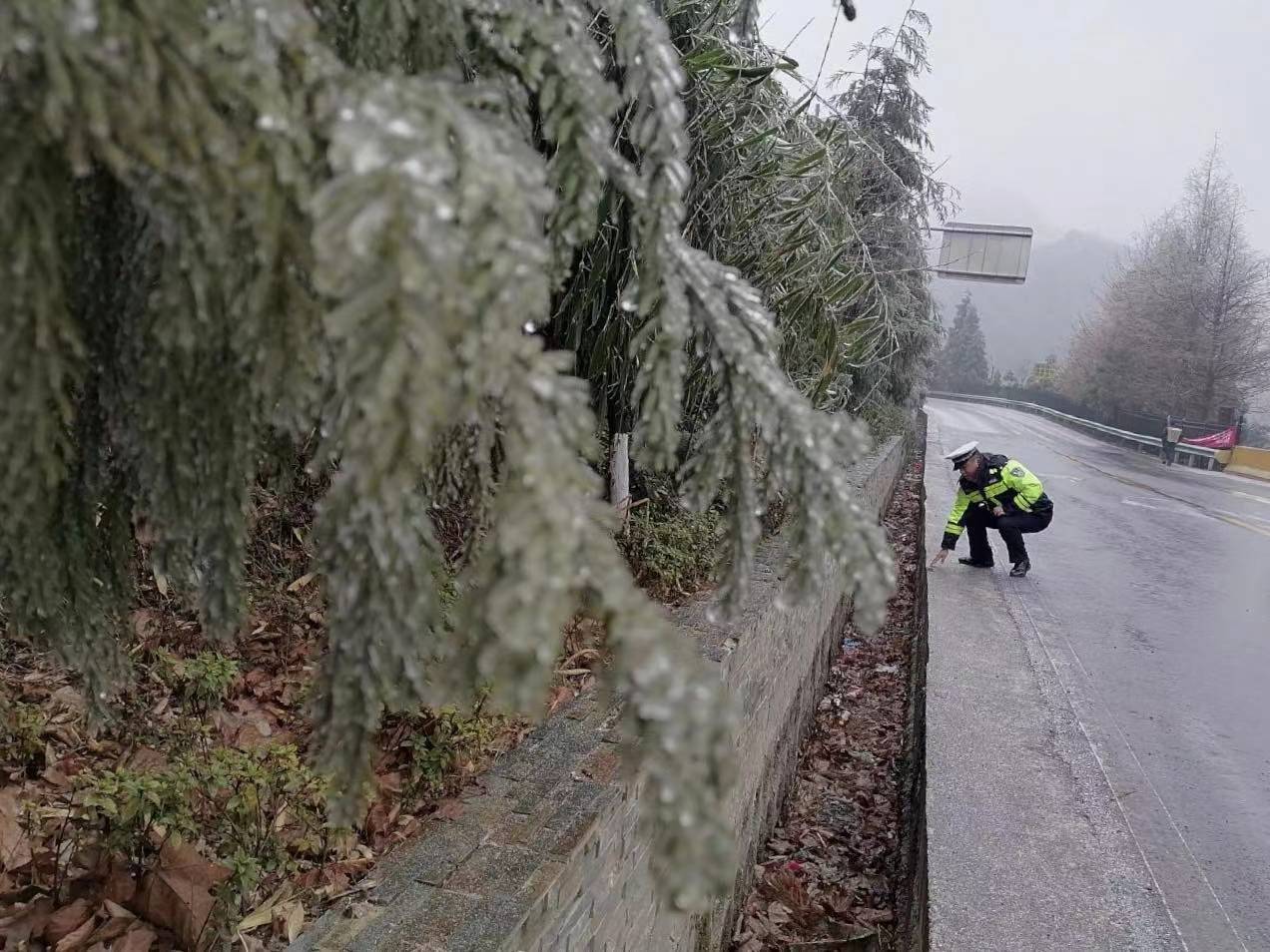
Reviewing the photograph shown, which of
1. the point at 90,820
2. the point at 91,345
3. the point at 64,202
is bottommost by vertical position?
the point at 90,820

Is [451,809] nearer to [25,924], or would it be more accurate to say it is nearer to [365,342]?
[25,924]

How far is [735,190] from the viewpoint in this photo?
4.11m

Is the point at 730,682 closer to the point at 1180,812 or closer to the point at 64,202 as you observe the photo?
the point at 1180,812

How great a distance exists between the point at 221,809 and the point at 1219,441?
31784mm

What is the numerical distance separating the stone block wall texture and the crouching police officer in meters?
4.86

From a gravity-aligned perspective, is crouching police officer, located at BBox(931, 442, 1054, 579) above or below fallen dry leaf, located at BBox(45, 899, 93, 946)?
above

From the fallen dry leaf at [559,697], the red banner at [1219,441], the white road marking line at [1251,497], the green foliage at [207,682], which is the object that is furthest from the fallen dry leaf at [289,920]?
the red banner at [1219,441]

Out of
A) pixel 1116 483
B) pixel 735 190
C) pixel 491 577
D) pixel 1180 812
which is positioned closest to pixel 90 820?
pixel 491 577

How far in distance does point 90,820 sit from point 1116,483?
1861 centimetres

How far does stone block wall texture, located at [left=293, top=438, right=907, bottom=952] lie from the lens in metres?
1.95

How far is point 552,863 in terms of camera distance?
7.21 feet

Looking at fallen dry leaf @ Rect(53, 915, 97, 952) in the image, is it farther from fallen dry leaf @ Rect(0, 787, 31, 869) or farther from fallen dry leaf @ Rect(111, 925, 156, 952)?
fallen dry leaf @ Rect(0, 787, 31, 869)

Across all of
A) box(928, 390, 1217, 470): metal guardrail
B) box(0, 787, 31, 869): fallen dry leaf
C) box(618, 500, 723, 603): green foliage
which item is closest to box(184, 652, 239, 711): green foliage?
box(0, 787, 31, 869): fallen dry leaf

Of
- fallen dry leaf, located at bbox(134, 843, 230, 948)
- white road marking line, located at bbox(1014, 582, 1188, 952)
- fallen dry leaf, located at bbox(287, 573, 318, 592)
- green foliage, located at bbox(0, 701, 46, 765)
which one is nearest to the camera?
fallen dry leaf, located at bbox(134, 843, 230, 948)
